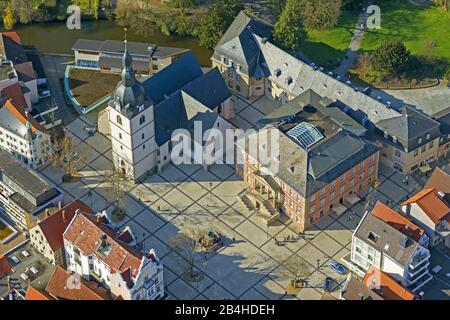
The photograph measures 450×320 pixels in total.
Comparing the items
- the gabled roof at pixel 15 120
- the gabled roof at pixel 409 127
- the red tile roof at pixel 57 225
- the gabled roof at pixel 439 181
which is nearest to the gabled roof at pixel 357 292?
the gabled roof at pixel 439 181

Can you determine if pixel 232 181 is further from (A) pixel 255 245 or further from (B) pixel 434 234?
(B) pixel 434 234

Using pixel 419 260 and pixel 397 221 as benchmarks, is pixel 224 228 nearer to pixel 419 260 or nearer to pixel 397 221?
pixel 397 221

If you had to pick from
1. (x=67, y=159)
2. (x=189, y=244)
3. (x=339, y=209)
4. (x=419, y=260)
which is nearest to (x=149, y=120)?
(x=67, y=159)

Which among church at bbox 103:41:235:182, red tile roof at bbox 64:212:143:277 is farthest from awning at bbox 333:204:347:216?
red tile roof at bbox 64:212:143:277

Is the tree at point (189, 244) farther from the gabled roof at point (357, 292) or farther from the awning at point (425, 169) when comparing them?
the awning at point (425, 169)

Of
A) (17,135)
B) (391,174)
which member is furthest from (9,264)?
(391,174)

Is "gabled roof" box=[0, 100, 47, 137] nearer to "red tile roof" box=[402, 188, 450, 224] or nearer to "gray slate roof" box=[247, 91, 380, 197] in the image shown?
"gray slate roof" box=[247, 91, 380, 197]
